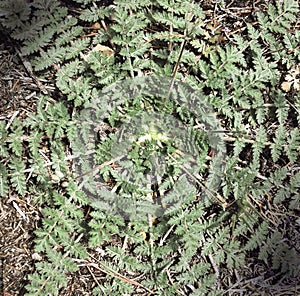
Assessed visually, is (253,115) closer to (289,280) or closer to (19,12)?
(289,280)

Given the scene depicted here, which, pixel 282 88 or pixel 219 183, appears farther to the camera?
pixel 282 88

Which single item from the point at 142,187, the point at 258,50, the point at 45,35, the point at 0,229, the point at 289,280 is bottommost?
the point at 0,229

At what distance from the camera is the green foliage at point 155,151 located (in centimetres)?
342

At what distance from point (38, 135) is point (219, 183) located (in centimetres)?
128

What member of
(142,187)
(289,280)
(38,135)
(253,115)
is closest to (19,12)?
(38,135)

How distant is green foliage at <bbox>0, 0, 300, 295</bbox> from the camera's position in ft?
11.2

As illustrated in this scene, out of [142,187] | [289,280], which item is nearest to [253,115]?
[142,187]

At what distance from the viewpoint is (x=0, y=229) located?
11.6 feet

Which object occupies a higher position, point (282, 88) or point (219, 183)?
point (282, 88)

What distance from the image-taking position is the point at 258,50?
11.8 feet

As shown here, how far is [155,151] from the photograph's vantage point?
3602 mm

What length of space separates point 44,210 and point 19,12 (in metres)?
1.38

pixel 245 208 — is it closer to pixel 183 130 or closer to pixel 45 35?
pixel 183 130

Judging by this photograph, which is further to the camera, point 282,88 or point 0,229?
point 282,88
